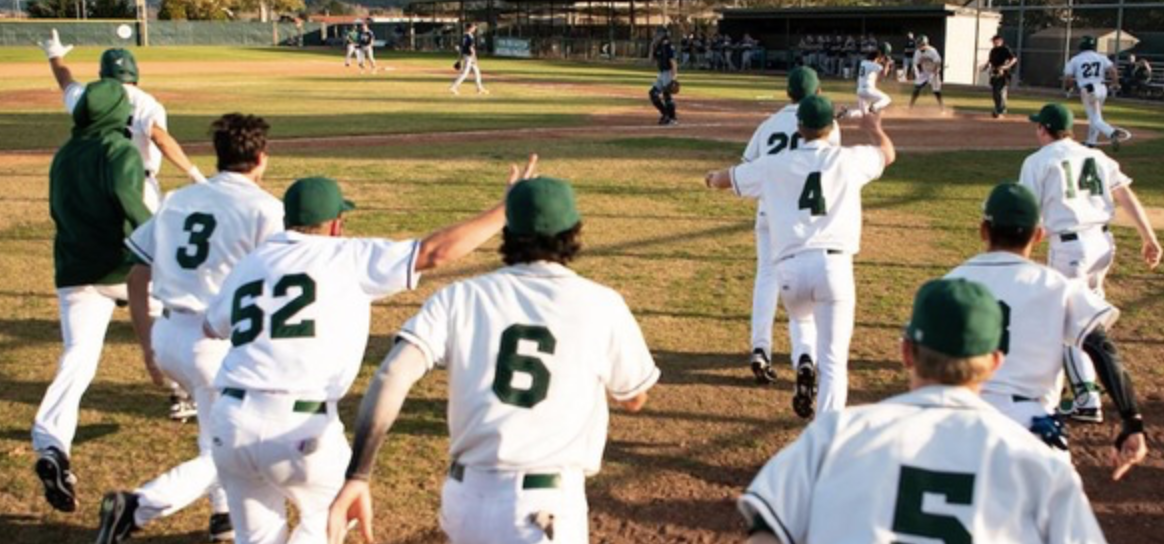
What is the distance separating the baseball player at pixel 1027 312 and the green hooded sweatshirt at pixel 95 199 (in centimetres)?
437

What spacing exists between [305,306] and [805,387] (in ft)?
12.6

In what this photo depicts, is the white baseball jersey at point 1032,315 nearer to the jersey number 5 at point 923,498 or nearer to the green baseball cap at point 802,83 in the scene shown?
the jersey number 5 at point 923,498

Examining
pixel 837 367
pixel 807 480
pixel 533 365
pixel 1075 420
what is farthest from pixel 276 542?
pixel 1075 420

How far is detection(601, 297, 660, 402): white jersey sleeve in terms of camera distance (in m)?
3.84

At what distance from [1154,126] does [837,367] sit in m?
23.7

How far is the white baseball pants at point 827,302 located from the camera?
21.7 ft

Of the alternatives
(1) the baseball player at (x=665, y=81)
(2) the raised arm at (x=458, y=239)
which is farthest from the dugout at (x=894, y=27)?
(2) the raised arm at (x=458, y=239)

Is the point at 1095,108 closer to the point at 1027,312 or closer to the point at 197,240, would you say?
the point at 1027,312

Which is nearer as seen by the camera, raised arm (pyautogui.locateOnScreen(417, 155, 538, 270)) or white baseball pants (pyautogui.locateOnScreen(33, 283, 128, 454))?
raised arm (pyautogui.locateOnScreen(417, 155, 538, 270))

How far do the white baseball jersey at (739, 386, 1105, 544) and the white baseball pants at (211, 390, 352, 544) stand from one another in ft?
6.96

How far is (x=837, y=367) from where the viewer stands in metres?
6.59

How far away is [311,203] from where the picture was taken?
439 cm

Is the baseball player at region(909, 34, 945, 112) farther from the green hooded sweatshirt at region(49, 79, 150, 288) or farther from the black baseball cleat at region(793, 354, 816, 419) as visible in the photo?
the green hooded sweatshirt at region(49, 79, 150, 288)

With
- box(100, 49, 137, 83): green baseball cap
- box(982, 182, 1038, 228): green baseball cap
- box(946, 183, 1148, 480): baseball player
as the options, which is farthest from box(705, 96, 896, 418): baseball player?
box(100, 49, 137, 83): green baseball cap
